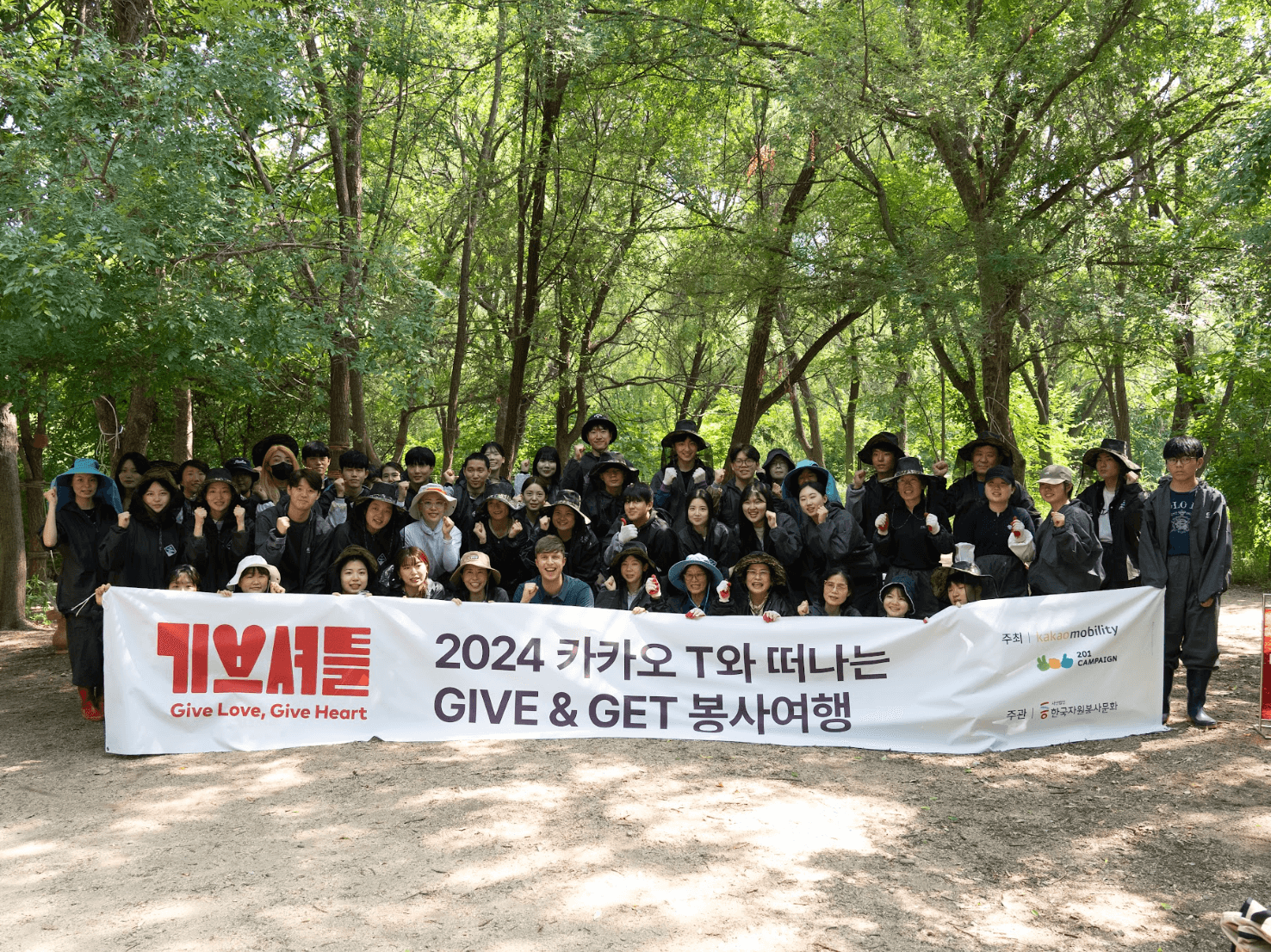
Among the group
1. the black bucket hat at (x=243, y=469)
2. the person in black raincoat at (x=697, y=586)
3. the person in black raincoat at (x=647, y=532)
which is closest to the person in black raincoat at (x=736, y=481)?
the person in black raincoat at (x=647, y=532)

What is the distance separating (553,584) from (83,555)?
3.48 meters

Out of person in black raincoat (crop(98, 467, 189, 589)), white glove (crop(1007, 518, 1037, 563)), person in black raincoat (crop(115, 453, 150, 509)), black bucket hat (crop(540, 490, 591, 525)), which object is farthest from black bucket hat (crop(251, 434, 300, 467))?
white glove (crop(1007, 518, 1037, 563))

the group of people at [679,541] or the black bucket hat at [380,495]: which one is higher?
the black bucket hat at [380,495]

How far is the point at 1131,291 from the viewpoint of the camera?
1008cm

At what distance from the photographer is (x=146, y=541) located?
7297 mm

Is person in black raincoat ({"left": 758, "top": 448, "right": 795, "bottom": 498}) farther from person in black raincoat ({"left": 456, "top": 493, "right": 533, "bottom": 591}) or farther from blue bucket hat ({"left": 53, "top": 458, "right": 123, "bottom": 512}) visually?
blue bucket hat ({"left": 53, "top": 458, "right": 123, "bottom": 512})

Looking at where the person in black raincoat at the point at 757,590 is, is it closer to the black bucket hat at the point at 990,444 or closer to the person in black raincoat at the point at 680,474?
the person in black raincoat at the point at 680,474

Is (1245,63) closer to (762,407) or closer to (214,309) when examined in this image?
(762,407)

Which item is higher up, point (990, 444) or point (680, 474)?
point (990, 444)

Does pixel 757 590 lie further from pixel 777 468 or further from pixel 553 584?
pixel 777 468

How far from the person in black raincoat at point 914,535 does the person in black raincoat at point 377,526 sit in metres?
3.74

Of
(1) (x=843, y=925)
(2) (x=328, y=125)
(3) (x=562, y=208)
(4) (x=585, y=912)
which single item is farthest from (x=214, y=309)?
(3) (x=562, y=208)

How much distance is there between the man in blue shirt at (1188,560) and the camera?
6707 mm

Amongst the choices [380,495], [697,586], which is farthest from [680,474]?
[380,495]
